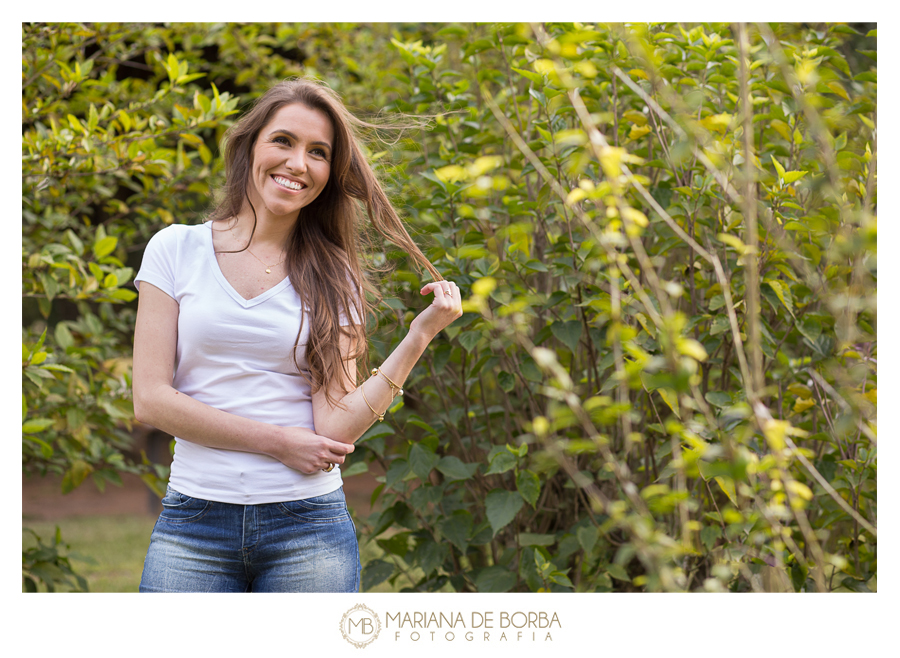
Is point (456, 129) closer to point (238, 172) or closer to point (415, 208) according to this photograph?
point (415, 208)

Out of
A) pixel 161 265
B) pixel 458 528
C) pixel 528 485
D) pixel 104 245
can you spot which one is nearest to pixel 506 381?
pixel 528 485

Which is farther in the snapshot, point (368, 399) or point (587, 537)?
point (587, 537)

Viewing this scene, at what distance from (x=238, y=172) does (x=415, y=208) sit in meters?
0.60

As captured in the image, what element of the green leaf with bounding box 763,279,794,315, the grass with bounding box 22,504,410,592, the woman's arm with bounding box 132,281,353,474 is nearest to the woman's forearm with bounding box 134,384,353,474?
the woman's arm with bounding box 132,281,353,474

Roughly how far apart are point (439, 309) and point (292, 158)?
1.54 feet

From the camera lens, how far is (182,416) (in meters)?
1.42

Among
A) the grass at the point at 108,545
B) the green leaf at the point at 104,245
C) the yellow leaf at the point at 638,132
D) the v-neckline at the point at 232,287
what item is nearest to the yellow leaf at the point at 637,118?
the yellow leaf at the point at 638,132

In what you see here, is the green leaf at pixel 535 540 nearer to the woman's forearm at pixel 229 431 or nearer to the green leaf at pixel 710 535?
the green leaf at pixel 710 535

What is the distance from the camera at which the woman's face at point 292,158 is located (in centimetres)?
155

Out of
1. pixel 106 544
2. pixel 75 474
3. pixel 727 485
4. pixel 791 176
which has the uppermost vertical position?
pixel 791 176

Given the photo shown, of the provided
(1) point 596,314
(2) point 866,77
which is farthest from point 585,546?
(2) point 866,77

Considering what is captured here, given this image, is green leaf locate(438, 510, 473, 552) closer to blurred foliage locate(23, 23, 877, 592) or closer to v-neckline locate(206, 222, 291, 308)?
blurred foliage locate(23, 23, 877, 592)

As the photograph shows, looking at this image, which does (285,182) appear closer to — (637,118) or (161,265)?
(161,265)

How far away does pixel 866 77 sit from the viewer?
194 cm
